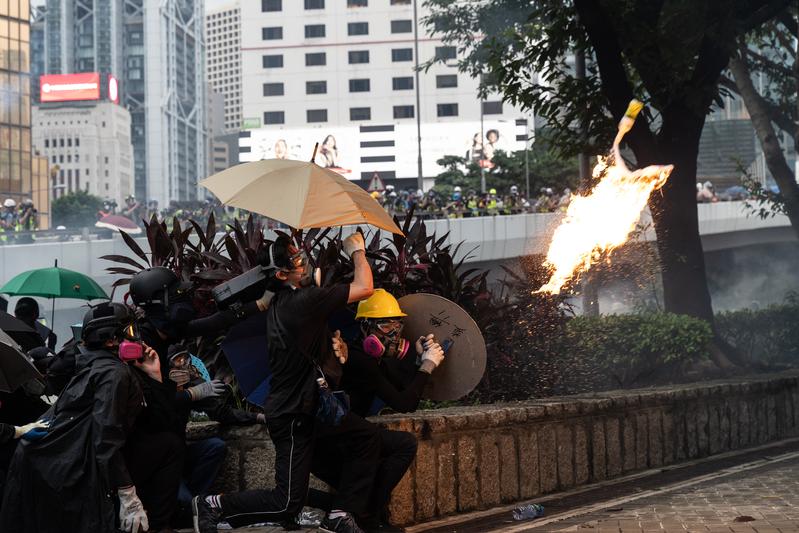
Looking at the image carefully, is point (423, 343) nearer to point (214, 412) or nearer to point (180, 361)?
point (214, 412)

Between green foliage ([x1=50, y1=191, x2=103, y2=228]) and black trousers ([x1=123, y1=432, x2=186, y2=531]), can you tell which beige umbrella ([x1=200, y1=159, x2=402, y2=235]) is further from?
green foliage ([x1=50, y1=191, x2=103, y2=228])

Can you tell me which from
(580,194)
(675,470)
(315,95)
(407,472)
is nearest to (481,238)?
(580,194)

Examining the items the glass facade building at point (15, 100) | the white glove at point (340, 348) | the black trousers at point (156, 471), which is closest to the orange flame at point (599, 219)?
the white glove at point (340, 348)

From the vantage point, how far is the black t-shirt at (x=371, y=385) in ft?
22.8

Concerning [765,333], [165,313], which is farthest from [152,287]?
[765,333]

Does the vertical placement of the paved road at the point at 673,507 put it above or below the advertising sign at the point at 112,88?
below

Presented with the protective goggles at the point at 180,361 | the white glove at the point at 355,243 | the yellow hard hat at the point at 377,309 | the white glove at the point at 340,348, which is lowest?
the protective goggles at the point at 180,361

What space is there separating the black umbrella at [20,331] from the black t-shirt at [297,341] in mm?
2611

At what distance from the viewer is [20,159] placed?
9338cm

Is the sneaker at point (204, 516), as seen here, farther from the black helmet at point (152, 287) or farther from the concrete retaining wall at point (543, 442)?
the black helmet at point (152, 287)

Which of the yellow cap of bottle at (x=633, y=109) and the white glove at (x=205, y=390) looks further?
the yellow cap of bottle at (x=633, y=109)

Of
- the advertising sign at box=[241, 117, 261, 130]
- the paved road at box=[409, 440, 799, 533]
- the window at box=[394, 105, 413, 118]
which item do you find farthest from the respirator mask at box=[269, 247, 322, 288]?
the window at box=[394, 105, 413, 118]

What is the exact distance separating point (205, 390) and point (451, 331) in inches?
71.9

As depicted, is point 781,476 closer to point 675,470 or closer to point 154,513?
point 675,470
